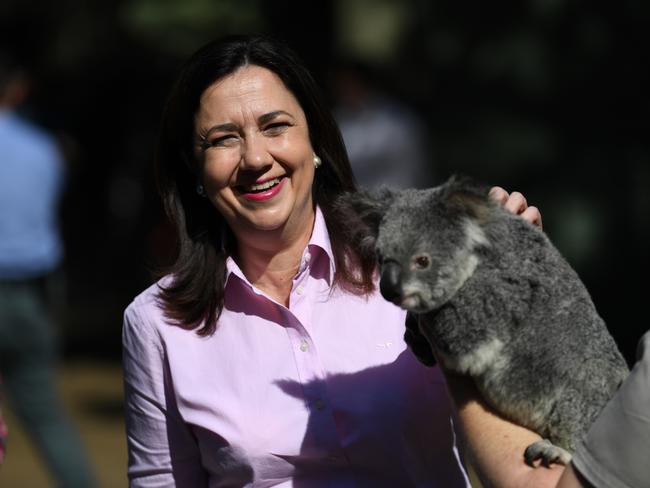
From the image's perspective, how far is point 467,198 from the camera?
2.13 m

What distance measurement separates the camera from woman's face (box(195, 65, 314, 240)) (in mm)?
2656

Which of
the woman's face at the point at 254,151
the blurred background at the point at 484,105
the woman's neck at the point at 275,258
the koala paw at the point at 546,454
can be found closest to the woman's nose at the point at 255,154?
the woman's face at the point at 254,151

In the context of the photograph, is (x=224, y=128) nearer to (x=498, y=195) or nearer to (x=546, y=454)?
(x=498, y=195)

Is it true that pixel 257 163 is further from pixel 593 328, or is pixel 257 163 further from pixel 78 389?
pixel 78 389

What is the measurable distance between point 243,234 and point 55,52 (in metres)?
8.97

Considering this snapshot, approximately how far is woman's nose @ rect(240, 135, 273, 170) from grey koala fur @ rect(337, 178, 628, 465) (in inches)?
21.9

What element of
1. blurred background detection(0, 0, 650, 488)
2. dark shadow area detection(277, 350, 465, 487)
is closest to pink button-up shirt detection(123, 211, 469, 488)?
dark shadow area detection(277, 350, 465, 487)

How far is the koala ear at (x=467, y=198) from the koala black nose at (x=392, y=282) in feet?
0.57

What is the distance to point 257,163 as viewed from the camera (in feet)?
8.58

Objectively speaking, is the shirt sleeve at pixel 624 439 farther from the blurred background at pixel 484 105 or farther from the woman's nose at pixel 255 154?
the blurred background at pixel 484 105

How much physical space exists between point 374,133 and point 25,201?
7.14 ft

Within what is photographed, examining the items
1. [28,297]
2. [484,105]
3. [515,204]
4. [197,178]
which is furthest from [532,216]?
[484,105]

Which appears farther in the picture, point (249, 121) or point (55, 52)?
point (55, 52)

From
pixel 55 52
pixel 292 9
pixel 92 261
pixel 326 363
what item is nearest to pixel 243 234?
pixel 326 363
